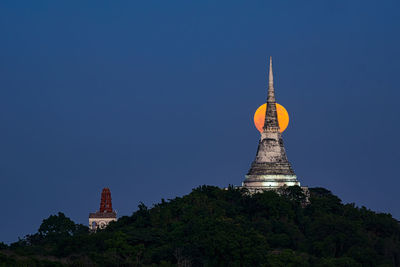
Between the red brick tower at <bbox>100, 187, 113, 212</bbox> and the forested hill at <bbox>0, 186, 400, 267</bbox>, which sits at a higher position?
the red brick tower at <bbox>100, 187, 113, 212</bbox>

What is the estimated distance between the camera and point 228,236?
265 ft

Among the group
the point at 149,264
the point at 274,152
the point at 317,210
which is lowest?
the point at 149,264

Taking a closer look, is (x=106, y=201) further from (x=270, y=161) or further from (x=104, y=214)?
(x=270, y=161)

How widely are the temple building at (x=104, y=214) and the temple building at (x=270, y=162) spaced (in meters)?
19.8

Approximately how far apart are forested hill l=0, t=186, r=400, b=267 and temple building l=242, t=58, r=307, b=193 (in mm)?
3165

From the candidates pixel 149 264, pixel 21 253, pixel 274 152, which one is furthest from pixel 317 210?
pixel 21 253

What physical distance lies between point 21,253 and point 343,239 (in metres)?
20.5

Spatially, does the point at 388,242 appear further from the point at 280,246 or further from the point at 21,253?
the point at 21,253

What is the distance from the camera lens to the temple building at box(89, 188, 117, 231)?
392 ft

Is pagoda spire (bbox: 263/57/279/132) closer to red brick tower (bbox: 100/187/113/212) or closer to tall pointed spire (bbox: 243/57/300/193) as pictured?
tall pointed spire (bbox: 243/57/300/193)

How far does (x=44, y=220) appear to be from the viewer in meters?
97.0

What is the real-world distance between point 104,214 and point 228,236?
138ft

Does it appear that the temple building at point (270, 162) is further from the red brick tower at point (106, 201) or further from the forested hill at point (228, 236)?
the red brick tower at point (106, 201)

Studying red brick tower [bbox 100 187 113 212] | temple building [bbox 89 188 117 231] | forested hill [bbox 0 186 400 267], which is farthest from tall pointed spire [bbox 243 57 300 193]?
red brick tower [bbox 100 187 113 212]
